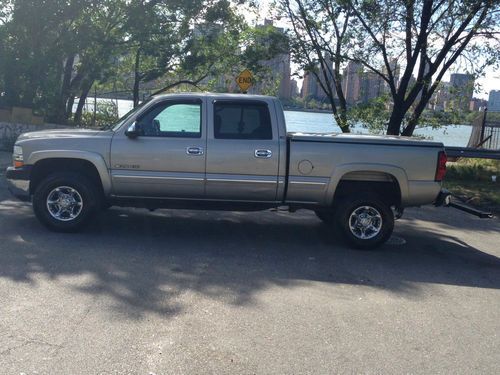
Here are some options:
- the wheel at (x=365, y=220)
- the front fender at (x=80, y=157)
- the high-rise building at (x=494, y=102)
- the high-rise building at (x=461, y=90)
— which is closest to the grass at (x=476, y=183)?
the high-rise building at (x=461, y=90)

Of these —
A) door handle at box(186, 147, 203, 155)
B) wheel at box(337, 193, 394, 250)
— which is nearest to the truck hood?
door handle at box(186, 147, 203, 155)

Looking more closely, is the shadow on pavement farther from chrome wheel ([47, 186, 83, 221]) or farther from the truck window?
the truck window

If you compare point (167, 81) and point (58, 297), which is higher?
point (167, 81)

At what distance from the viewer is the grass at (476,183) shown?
12604 mm

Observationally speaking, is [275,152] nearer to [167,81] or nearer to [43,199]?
[43,199]

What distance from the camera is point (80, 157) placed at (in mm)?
7707

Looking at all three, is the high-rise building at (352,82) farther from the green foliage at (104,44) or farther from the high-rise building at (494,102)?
the high-rise building at (494,102)

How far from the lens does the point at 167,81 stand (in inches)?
1013

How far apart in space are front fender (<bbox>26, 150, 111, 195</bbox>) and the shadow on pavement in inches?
32.3

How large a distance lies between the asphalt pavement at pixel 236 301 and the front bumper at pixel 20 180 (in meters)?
0.52

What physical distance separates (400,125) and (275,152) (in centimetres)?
954

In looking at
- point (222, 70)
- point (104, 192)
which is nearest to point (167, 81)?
point (222, 70)

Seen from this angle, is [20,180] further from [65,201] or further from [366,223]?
[366,223]

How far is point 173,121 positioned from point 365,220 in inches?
115
